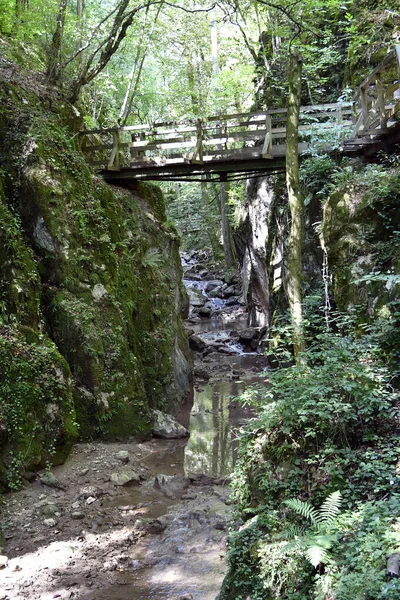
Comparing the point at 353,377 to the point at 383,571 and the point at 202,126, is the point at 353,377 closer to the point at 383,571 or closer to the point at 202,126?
the point at 383,571

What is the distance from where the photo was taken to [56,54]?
1200cm

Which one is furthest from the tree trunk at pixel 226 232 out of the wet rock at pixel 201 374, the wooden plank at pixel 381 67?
the wooden plank at pixel 381 67

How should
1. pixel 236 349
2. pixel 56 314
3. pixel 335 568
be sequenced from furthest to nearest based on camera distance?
pixel 236 349
pixel 56 314
pixel 335 568

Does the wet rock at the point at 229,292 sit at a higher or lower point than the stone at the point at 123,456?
higher

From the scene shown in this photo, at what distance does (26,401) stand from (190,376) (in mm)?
6921

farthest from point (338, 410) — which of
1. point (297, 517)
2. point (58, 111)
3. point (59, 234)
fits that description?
point (58, 111)

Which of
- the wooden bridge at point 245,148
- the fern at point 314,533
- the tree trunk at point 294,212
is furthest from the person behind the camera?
the wooden bridge at point 245,148

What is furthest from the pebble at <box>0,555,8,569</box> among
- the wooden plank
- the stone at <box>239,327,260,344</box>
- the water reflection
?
the stone at <box>239,327,260,344</box>

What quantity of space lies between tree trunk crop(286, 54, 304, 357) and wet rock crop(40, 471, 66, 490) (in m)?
4.26

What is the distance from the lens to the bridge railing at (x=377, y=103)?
8.98 m

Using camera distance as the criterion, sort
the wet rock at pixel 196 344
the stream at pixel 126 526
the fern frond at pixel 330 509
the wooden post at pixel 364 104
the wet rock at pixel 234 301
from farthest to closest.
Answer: the wet rock at pixel 234 301
the wet rock at pixel 196 344
the wooden post at pixel 364 104
the stream at pixel 126 526
the fern frond at pixel 330 509

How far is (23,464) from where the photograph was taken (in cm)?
682

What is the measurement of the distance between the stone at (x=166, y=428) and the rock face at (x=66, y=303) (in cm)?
27

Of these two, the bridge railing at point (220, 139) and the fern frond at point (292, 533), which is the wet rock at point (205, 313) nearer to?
the bridge railing at point (220, 139)
